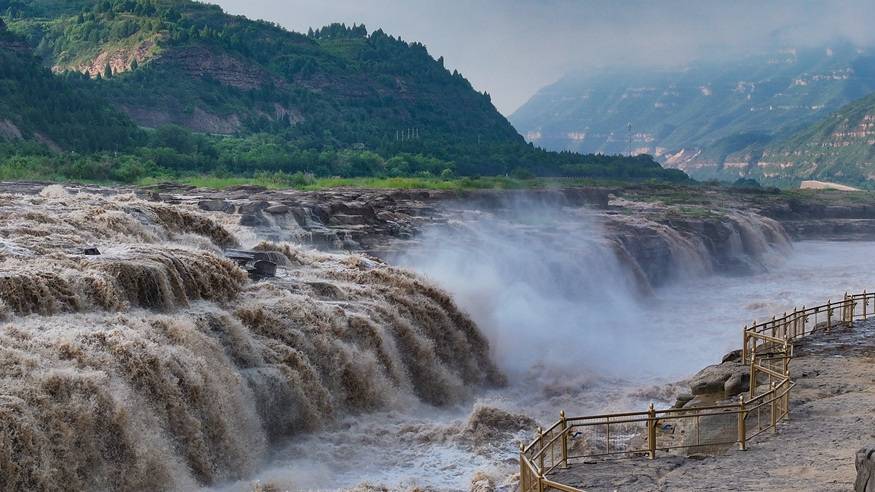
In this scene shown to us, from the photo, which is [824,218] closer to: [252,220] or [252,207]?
[252,207]

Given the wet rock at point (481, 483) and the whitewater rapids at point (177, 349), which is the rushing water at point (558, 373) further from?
the whitewater rapids at point (177, 349)

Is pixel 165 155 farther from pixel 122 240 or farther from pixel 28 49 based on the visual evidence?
pixel 122 240

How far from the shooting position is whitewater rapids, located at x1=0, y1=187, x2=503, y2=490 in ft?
54.4

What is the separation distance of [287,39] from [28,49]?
88.0 m

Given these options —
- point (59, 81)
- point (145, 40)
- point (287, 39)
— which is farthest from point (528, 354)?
point (287, 39)

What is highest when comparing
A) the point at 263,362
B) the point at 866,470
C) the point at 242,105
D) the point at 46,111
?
the point at 242,105

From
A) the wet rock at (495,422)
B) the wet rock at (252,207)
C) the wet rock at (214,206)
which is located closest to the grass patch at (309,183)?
the wet rock at (214,206)

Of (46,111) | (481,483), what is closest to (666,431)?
(481,483)

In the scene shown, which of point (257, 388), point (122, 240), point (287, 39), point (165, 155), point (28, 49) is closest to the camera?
point (257, 388)

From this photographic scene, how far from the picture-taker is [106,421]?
666 inches

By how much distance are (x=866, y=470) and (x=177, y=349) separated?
1323 centimetres

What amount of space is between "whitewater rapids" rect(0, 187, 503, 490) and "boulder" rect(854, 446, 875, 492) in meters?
11.3

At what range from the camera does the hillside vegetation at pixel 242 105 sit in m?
89.4

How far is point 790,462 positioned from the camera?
1502 centimetres
